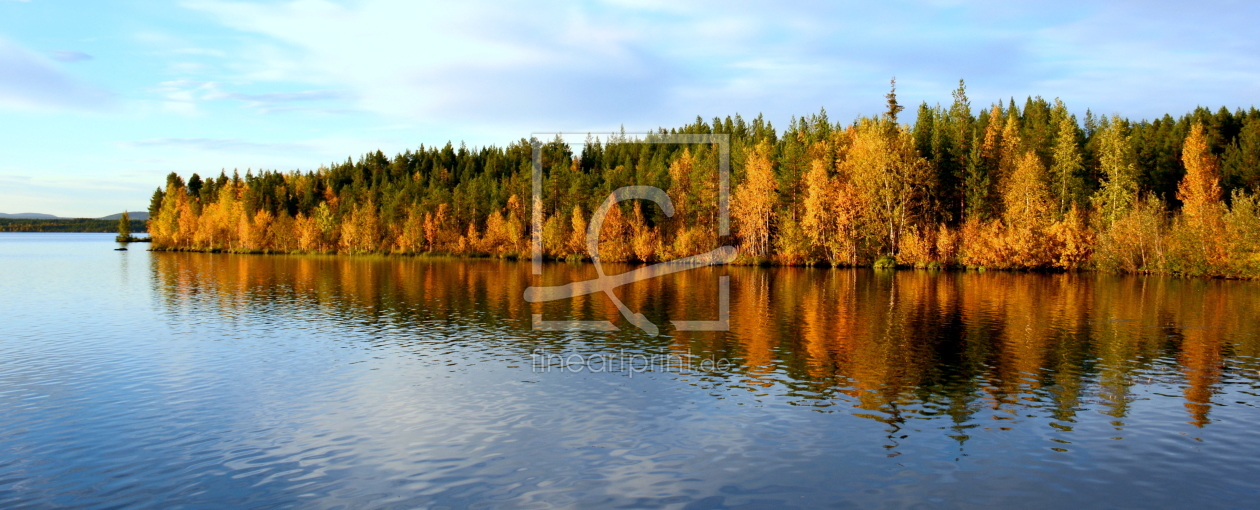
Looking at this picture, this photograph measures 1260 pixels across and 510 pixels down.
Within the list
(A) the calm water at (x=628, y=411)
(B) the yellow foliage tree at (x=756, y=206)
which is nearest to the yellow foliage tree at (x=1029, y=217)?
(B) the yellow foliage tree at (x=756, y=206)

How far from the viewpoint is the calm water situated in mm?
16281

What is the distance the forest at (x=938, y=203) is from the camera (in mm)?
83875

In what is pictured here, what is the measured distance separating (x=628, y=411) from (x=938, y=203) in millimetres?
88078

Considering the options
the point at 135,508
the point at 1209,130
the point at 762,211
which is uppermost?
the point at 1209,130

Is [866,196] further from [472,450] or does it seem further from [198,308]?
[472,450]

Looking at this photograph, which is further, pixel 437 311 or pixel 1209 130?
pixel 1209 130

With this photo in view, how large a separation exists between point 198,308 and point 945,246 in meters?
80.8

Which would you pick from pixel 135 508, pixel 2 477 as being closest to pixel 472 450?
pixel 135 508

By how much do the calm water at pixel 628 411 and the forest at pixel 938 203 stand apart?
1639 inches

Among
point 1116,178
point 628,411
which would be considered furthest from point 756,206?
point 628,411

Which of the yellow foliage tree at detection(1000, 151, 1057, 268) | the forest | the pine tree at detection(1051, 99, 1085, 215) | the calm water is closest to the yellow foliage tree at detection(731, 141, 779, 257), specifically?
the forest

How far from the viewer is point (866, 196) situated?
3863 inches

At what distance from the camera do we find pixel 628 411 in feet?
74.6

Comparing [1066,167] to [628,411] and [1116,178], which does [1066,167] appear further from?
[628,411]
